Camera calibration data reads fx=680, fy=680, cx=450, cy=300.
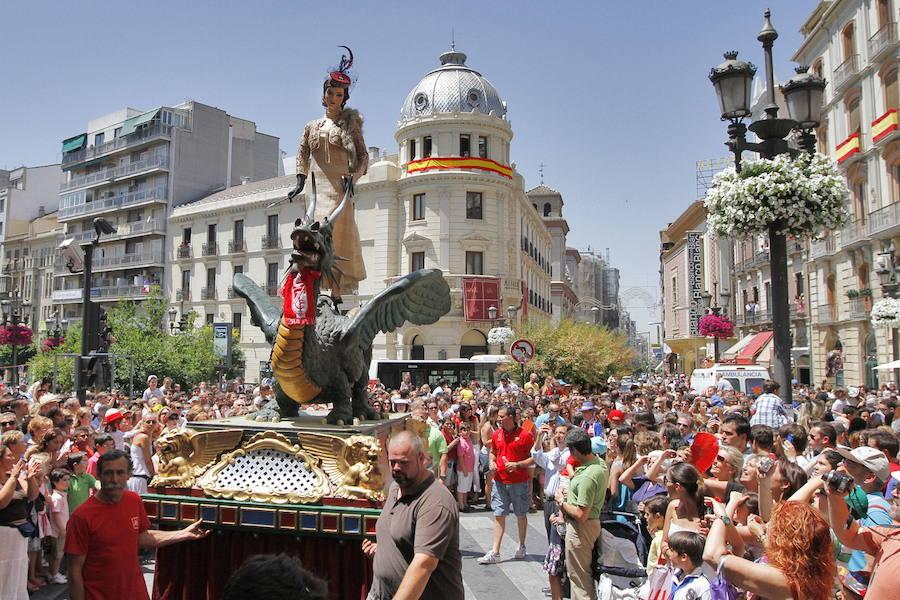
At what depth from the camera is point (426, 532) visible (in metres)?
3.04

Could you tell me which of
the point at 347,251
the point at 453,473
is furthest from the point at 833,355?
the point at 347,251

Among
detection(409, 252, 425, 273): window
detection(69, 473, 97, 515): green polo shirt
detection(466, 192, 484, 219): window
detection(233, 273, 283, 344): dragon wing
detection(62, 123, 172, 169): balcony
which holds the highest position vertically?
detection(62, 123, 172, 169): balcony

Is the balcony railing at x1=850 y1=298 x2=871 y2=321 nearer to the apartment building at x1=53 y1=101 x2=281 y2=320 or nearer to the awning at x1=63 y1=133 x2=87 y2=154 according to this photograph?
the apartment building at x1=53 y1=101 x2=281 y2=320

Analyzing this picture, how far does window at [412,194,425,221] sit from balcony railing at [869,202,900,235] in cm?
2035

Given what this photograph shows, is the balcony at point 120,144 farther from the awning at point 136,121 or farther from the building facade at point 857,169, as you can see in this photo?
the building facade at point 857,169

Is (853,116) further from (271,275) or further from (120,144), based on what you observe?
(120,144)

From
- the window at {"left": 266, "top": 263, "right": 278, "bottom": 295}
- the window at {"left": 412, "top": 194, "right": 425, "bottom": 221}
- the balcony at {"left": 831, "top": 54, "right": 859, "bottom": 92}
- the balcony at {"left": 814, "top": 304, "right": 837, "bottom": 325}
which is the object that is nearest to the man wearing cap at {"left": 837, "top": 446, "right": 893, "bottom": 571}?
the balcony at {"left": 831, "top": 54, "right": 859, "bottom": 92}

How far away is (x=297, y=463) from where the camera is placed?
14.5 ft

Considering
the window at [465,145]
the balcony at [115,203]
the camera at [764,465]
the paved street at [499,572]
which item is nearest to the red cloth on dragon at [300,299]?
the camera at [764,465]

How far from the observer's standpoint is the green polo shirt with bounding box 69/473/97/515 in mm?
6625

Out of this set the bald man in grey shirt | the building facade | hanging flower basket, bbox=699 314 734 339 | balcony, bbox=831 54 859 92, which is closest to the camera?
the bald man in grey shirt

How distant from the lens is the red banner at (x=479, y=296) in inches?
1369

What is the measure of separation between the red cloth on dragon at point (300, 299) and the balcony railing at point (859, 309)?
2597 cm

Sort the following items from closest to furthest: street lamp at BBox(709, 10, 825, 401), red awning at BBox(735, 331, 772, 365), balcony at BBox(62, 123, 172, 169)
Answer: street lamp at BBox(709, 10, 825, 401)
red awning at BBox(735, 331, 772, 365)
balcony at BBox(62, 123, 172, 169)
